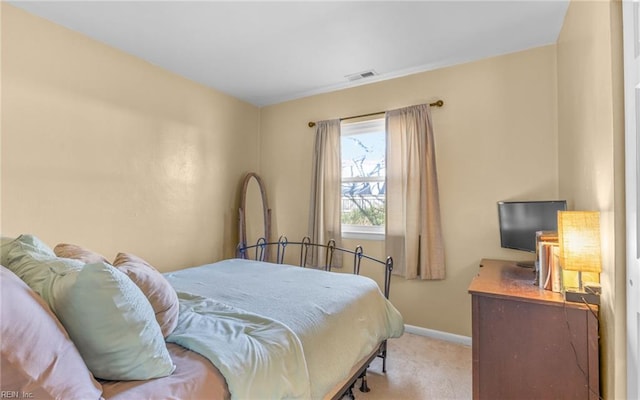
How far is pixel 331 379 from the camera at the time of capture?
148 centimetres

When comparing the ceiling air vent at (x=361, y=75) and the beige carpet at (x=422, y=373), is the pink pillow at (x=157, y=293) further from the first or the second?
the ceiling air vent at (x=361, y=75)

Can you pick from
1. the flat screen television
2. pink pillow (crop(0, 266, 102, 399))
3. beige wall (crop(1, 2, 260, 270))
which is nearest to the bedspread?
pink pillow (crop(0, 266, 102, 399))

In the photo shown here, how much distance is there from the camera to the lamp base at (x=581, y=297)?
4.71 feet

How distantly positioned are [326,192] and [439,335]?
1835mm

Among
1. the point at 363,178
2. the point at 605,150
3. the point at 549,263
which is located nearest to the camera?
the point at 605,150

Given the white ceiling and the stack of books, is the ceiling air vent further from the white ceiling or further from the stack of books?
the stack of books

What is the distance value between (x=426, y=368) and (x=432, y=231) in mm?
1150

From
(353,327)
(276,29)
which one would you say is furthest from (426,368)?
(276,29)

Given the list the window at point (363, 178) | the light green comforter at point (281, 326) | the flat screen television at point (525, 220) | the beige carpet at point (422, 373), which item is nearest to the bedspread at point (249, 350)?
the light green comforter at point (281, 326)

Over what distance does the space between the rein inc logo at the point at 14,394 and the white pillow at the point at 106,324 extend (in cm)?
20

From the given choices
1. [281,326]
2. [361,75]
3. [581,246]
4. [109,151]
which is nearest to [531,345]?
[581,246]

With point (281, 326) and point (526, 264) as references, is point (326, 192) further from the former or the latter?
point (281, 326)

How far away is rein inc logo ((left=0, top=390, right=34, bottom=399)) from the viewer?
2.23 feet

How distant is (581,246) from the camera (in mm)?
1428
